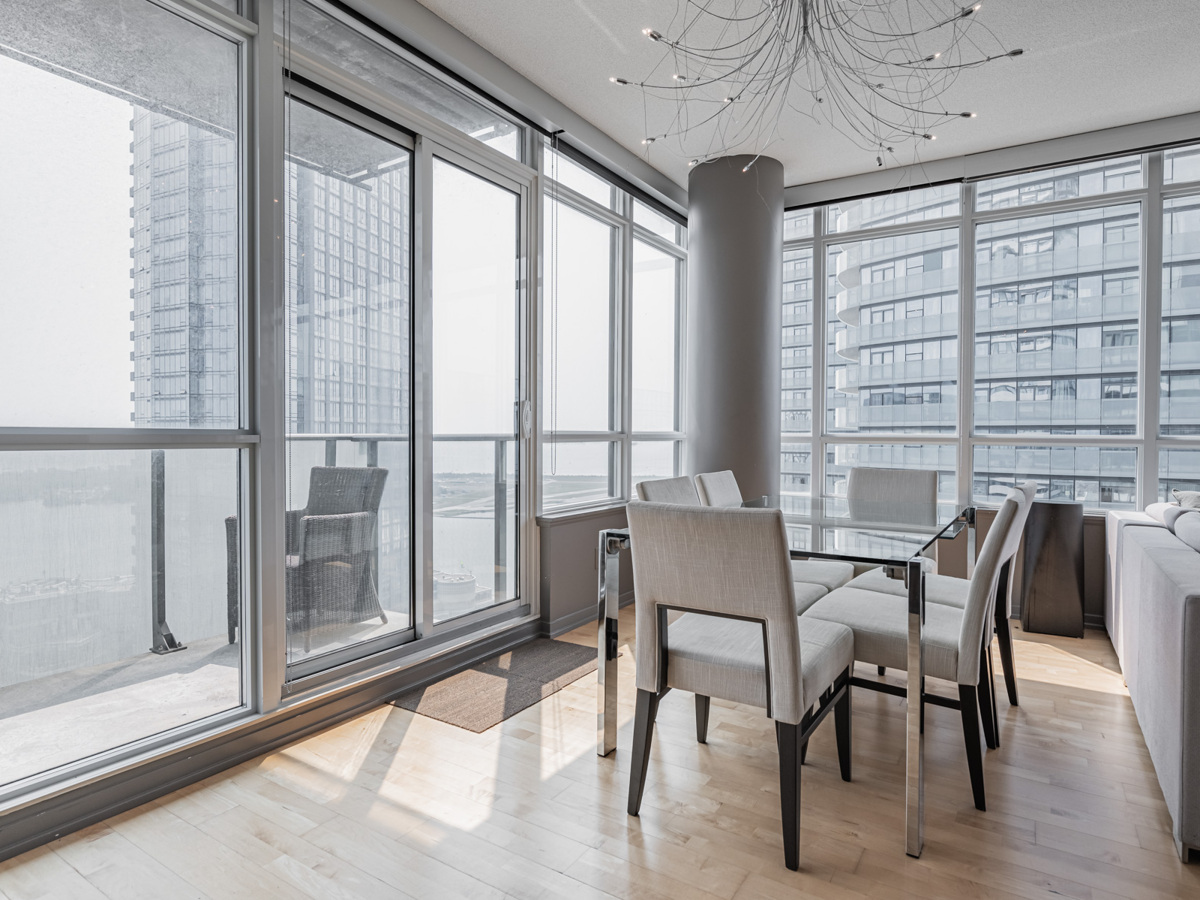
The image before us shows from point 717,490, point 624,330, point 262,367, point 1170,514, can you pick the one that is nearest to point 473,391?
point 262,367

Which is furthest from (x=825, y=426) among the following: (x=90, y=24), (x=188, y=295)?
Result: (x=90, y=24)

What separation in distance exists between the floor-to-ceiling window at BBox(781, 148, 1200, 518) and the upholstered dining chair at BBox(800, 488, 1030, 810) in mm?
2525

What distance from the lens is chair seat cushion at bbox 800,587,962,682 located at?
2.00 metres

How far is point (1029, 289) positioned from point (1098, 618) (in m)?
2.02

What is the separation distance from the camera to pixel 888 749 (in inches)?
93.5

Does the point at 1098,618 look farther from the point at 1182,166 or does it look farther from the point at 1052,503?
the point at 1182,166

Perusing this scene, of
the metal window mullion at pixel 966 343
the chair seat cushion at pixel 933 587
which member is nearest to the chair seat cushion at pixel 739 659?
the chair seat cushion at pixel 933 587

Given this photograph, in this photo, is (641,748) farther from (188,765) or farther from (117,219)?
(117,219)

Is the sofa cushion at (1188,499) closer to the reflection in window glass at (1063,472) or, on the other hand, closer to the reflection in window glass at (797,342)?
the reflection in window glass at (1063,472)

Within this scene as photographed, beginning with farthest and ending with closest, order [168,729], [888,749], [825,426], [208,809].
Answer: [825,426], [888,749], [168,729], [208,809]

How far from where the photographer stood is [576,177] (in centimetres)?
406

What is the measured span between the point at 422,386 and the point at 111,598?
4.56ft

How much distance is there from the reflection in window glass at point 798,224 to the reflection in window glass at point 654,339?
→ 0.88 m

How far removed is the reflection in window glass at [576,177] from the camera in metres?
3.82
